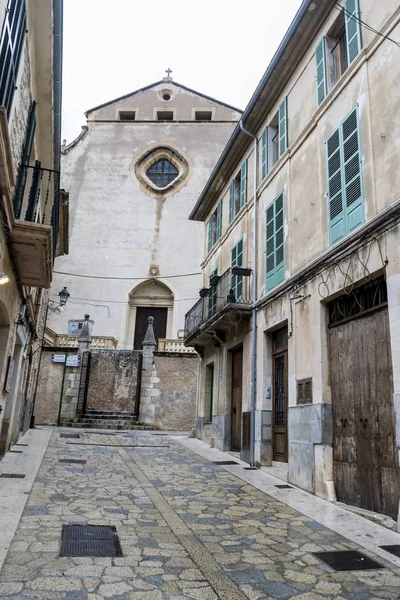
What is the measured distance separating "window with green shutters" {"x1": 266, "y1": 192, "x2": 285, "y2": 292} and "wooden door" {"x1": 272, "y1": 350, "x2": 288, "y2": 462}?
5.58 feet

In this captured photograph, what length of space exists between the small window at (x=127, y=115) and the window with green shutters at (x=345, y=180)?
27.7 meters

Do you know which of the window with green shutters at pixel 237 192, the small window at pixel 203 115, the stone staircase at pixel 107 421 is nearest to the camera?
the window with green shutters at pixel 237 192

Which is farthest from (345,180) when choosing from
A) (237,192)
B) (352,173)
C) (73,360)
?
(73,360)

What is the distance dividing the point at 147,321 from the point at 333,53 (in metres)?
21.4

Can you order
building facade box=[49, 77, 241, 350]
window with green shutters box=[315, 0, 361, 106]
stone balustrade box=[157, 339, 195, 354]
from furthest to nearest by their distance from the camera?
building facade box=[49, 77, 241, 350], stone balustrade box=[157, 339, 195, 354], window with green shutters box=[315, 0, 361, 106]

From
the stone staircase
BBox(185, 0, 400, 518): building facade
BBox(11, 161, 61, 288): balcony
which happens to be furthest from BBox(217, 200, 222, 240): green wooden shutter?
the stone staircase

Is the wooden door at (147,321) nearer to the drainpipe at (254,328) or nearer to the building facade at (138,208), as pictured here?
the building facade at (138,208)

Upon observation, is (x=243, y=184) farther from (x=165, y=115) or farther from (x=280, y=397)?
(x=165, y=115)

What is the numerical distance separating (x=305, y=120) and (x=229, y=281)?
16.1 ft

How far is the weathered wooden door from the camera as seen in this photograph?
19.9 ft

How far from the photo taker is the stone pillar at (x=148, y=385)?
20.0m

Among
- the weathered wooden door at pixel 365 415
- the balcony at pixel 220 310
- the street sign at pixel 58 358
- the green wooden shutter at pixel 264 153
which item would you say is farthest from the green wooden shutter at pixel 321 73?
the street sign at pixel 58 358

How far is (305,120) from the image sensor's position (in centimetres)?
958

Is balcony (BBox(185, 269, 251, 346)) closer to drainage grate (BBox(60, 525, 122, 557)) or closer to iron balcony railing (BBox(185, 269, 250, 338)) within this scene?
iron balcony railing (BBox(185, 269, 250, 338))
